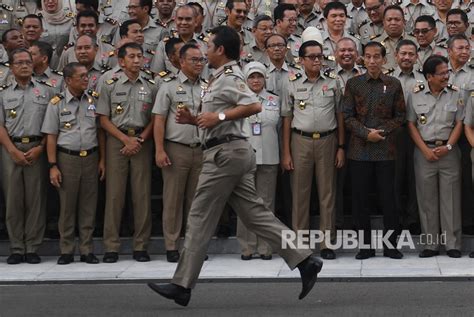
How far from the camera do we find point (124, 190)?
536 inches

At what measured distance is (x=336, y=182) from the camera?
13.7 m

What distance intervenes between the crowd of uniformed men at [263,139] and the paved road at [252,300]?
1.76m

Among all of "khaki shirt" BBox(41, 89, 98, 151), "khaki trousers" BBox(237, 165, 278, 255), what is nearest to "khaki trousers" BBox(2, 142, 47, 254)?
"khaki shirt" BBox(41, 89, 98, 151)

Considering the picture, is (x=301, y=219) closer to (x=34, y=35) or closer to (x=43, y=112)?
(x=43, y=112)

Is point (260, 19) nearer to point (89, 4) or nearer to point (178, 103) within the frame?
point (178, 103)

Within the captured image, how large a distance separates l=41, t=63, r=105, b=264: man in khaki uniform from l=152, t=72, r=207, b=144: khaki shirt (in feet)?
2.64

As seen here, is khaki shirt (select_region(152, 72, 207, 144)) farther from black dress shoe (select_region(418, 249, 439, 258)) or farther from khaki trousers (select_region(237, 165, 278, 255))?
black dress shoe (select_region(418, 249, 439, 258))

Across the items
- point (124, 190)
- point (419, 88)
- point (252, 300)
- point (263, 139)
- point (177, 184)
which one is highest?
point (419, 88)

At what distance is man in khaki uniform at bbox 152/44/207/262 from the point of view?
43.5ft

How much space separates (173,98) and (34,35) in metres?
2.64

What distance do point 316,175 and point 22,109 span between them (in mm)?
3383

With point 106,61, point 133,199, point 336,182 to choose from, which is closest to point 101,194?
point 133,199

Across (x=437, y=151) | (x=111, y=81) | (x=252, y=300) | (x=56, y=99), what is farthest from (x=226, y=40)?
(x=437, y=151)

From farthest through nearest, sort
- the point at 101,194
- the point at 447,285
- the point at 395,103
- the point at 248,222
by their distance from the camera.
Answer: the point at 101,194 → the point at 395,103 → the point at 447,285 → the point at 248,222
